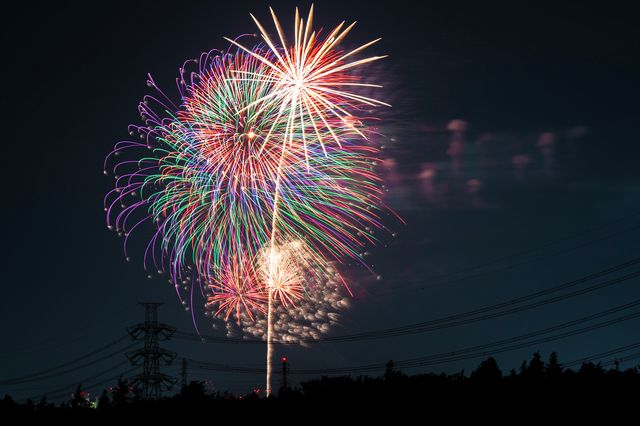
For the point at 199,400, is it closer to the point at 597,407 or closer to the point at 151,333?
the point at 597,407

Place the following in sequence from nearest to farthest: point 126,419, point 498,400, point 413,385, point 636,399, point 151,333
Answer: point 636,399, point 498,400, point 413,385, point 126,419, point 151,333

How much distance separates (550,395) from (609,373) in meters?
2.36

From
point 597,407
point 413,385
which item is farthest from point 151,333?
point 597,407

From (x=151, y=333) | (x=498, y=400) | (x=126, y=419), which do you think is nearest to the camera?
(x=498, y=400)

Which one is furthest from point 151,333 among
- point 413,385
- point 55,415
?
point 413,385

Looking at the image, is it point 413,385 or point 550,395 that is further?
point 413,385

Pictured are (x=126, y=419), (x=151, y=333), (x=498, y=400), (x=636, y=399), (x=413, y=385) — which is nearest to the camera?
(x=636, y=399)

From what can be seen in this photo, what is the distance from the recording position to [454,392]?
24.9 metres

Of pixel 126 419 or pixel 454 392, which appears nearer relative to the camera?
pixel 454 392

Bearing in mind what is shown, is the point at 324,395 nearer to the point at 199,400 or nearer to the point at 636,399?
the point at 199,400

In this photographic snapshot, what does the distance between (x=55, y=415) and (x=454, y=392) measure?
1553 centimetres

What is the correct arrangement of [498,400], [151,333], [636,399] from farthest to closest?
[151,333]
[498,400]
[636,399]

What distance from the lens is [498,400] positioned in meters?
23.6

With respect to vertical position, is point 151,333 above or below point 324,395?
above
